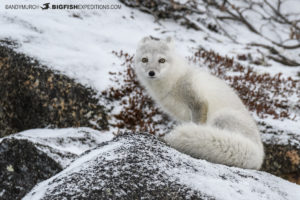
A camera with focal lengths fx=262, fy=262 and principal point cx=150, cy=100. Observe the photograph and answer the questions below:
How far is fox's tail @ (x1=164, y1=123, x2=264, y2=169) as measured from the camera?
2.58 metres

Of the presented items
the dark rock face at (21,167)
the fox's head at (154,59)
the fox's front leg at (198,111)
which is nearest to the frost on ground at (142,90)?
the dark rock face at (21,167)

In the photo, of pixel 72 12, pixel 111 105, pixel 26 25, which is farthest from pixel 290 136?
pixel 72 12

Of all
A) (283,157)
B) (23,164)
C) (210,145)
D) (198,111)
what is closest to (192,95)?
(198,111)

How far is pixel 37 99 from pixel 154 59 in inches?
97.1

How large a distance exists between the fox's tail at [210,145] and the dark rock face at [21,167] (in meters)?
1.37

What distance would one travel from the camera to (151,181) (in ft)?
5.92

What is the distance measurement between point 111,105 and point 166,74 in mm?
1980

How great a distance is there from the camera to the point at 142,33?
10516 mm

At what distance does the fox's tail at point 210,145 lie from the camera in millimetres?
2582

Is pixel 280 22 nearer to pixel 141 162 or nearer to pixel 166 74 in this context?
pixel 166 74

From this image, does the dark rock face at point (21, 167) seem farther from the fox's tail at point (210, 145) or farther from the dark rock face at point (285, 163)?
the dark rock face at point (285, 163)

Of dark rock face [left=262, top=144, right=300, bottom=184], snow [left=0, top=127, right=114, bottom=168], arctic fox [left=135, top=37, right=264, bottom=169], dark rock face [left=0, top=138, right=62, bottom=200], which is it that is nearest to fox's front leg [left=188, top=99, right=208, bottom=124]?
arctic fox [left=135, top=37, right=264, bottom=169]

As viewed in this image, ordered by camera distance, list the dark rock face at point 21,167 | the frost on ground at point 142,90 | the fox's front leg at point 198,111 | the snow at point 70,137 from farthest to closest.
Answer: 1. the fox's front leg at point 198,111
2. the snow at point 70,137
3. the dark rock face at point 21,167
4. the frost on ground at point 142,90

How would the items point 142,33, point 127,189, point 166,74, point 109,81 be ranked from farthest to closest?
1. point 142,33
2. point 109,81
3. point 166,74
4. point 127,189
